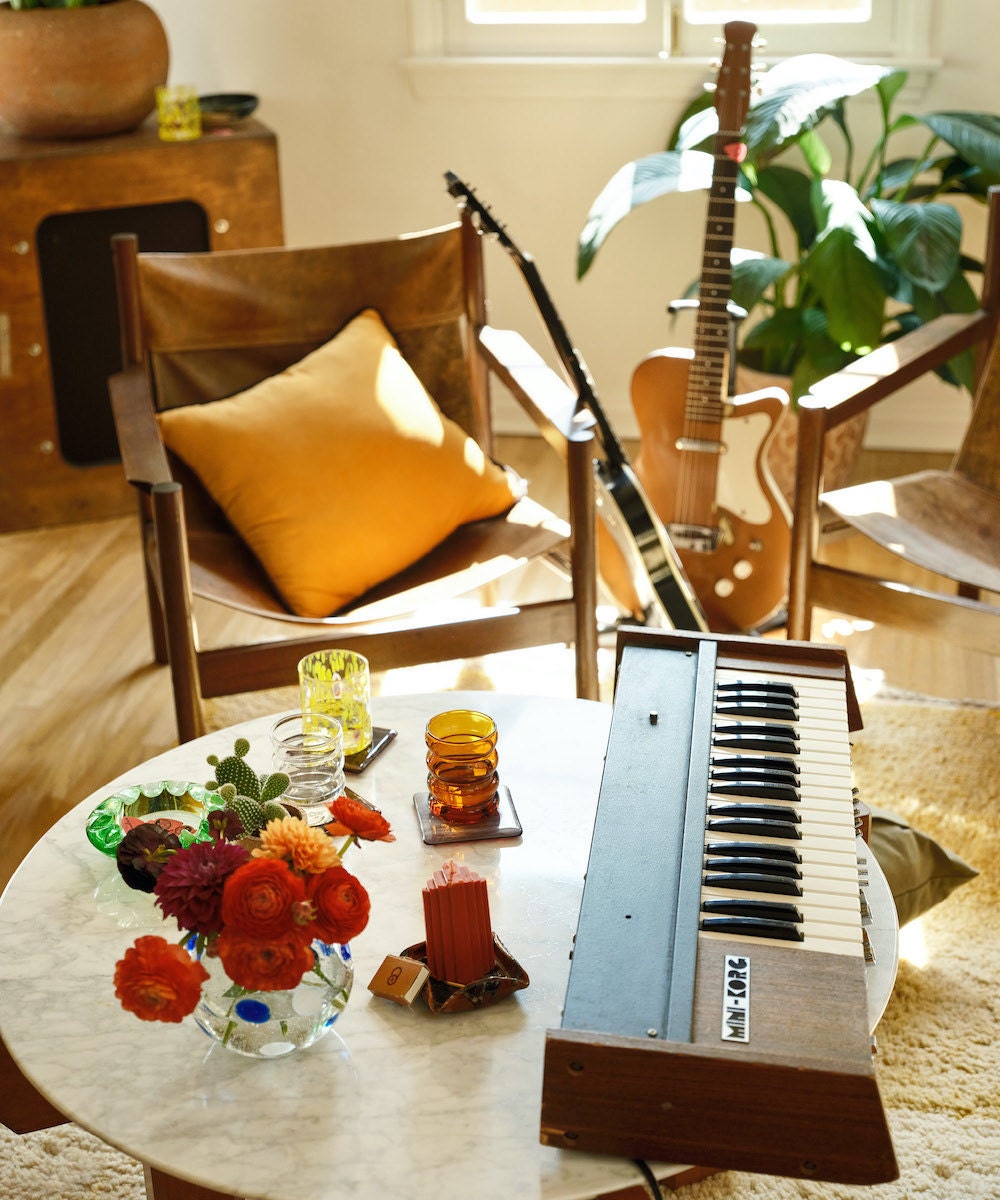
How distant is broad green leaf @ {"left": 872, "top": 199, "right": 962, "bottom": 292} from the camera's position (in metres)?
2.69

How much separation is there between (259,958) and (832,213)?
86.0 inches

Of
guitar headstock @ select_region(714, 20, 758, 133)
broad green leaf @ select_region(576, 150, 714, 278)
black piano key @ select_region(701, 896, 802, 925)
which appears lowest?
black piano key @ select_region(701, 896, 802, 925)

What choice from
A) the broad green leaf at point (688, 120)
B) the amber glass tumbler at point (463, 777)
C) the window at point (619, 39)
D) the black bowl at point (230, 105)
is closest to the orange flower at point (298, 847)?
the amber glass tumbler at point (463, 777)

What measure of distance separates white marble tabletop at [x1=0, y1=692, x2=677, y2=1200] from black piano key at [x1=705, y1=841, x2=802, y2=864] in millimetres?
187

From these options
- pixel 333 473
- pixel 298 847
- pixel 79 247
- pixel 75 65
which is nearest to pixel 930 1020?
pixel 298 847

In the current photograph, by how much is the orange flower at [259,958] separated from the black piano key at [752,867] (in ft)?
1.24

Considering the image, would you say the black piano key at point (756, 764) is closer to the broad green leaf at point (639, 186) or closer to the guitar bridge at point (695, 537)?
the guitar bridge at point (695, 537)

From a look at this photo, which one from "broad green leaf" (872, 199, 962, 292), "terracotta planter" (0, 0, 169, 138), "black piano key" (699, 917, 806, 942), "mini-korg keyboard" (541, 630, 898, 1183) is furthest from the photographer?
"terracotta planter" (0, 0, 169, 138)

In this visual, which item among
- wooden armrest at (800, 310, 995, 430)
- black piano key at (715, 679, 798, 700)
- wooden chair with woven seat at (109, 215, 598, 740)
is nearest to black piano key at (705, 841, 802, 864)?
black piano key at (715, 679, 798, 700)

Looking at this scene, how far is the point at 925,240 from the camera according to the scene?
2.71 metres

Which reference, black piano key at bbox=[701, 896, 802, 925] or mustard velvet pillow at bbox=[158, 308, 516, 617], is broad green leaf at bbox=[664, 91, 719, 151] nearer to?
mustard velvet pillow at bbox=[158, 308, 516, 617]

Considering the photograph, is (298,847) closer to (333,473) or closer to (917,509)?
(333,473)

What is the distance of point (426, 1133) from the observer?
110 centimetres

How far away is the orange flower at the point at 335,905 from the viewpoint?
1048 millimetres
